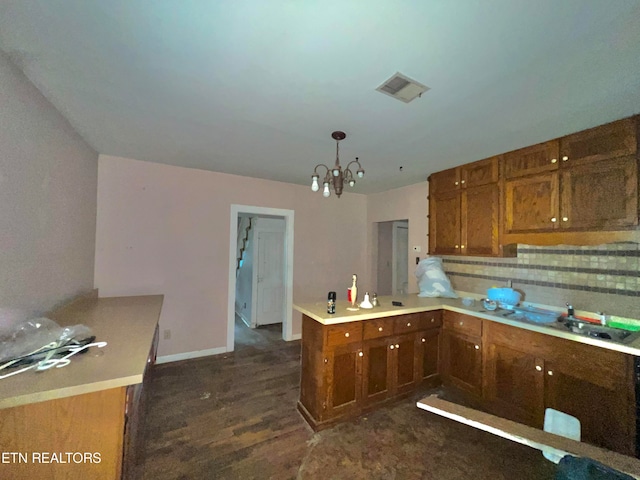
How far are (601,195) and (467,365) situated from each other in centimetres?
185

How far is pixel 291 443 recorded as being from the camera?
1903mm

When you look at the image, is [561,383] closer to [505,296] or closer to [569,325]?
[569,325]

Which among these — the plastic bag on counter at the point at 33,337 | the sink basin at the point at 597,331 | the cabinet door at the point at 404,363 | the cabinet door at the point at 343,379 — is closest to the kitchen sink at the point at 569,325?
the sink basin at the point at 597,331

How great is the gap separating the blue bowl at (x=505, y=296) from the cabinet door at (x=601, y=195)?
809 millimetres

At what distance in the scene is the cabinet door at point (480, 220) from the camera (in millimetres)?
2656

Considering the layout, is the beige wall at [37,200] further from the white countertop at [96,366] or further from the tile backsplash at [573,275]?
the tile backsplash at [573,275]

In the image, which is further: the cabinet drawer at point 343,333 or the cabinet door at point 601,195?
the cabinet drawer at point 343,333

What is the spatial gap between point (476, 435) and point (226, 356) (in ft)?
9.48

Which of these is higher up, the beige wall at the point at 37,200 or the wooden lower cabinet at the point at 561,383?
the beige wall at the point at 37,200

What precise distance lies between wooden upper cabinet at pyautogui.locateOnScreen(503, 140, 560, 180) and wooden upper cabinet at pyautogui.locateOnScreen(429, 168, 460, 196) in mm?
527

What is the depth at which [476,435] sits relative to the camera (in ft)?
6.58

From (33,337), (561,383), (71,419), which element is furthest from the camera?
(561,383)

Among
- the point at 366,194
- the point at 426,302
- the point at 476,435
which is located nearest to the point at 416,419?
the point at 476,435

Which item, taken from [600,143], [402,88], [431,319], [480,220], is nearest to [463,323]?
[431,319]
